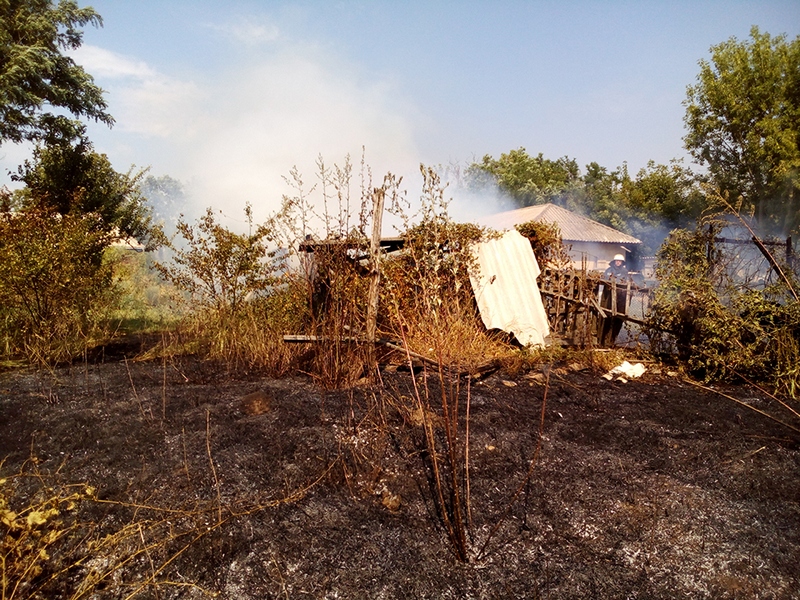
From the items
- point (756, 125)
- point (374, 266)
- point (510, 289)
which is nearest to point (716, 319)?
point (510, 289)

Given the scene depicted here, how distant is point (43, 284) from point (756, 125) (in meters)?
24.1

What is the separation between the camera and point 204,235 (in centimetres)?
674

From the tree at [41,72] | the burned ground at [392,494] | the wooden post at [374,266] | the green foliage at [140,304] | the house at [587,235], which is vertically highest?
the tree at [41,72]

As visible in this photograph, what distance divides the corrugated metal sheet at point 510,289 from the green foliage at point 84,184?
6.59m

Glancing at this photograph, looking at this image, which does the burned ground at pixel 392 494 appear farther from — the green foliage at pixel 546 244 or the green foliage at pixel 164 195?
the green foliage at pixel 164 195

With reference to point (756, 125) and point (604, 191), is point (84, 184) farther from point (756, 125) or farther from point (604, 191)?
point (604, 191)

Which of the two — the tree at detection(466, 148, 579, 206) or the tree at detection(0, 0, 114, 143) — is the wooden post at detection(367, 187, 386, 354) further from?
the tree at detection(466, 148, 579, 206)

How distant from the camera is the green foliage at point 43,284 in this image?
5.70 m

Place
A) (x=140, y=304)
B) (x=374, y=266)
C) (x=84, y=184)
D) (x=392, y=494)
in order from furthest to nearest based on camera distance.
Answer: (x=140, y=304), (x=84, y=184), (x=374, y=266), (x=392, y=494)

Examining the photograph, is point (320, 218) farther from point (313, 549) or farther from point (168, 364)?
point (313, 549)

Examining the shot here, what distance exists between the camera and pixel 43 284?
600 centimetres

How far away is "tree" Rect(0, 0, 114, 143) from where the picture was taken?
A: 398 inches

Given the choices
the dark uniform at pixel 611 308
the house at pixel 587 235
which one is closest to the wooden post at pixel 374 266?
the dark uniform at pixel 611 308

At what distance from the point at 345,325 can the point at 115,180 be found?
8.64m
